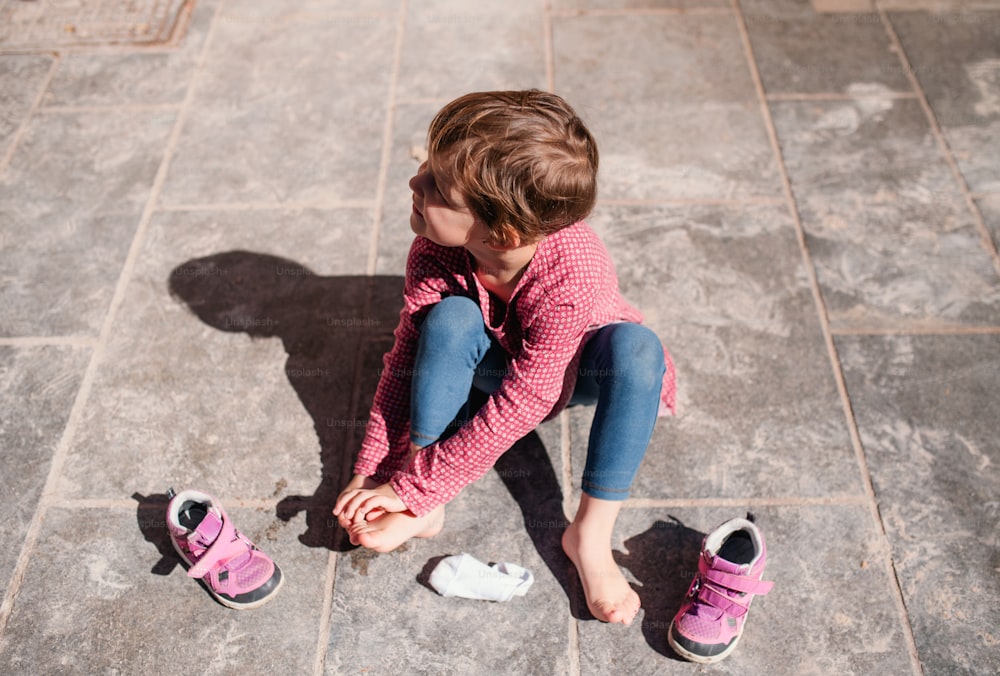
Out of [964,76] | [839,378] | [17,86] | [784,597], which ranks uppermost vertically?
[17,86]

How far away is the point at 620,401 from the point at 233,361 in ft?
3.54

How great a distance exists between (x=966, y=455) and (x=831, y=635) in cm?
61

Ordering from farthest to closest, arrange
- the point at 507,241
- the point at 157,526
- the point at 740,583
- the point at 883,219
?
the point at 883,219 < the point at 157,526 < the point at 740,583 < the point at 507,241

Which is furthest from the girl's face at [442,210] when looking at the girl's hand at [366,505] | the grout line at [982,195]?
the grout line at [982,195]

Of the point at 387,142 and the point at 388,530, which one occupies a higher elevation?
the point at 387,142

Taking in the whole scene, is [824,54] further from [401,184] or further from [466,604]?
[466,604]

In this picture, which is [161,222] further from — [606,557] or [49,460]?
[606,557]

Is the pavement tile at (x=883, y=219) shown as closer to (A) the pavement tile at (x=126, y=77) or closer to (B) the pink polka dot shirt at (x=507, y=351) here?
(B) the pink polka dot shirt at (x=507, y=351)

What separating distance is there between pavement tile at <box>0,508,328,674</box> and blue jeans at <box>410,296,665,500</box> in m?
0.45

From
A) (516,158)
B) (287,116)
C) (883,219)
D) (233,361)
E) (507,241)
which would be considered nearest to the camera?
(516,158)

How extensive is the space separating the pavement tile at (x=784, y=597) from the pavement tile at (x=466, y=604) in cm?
11

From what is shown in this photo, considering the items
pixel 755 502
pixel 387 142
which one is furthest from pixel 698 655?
pixel 387 142

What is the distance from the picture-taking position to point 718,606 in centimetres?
160

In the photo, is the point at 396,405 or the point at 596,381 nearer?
the point at 596,381
